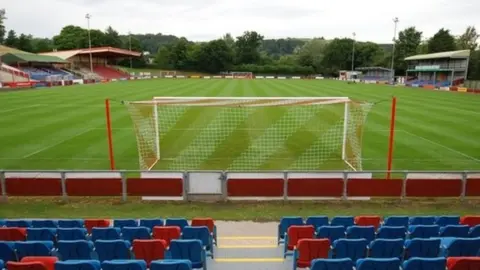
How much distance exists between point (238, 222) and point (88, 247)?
432 cm

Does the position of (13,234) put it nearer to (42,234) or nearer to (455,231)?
(42,234)

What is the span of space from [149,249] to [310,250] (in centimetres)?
248

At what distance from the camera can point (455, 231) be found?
671 centimetres

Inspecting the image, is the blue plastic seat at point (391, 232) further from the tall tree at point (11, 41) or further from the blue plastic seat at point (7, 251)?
the tall tree at point (11, 41)


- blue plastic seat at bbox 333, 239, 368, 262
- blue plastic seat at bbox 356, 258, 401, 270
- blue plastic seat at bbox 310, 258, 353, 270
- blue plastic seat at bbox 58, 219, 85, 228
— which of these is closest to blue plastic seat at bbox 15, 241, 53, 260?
blue plastic seat at bbox 58, 219, 85, 228

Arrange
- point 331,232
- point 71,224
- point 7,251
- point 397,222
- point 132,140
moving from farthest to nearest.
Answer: point 132,140 → point 397,222 → point 71,224 → point 331,232 → point 7,251

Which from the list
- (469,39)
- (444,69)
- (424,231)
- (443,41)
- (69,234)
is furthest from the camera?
(469,39)

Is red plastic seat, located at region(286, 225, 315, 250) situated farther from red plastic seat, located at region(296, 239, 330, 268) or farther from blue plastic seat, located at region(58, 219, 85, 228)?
blue plastic seat, located at region(58, 219, 85, 228)

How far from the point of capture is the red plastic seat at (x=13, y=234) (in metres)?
6.43

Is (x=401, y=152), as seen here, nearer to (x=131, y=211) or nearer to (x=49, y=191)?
(x=131, y=211)

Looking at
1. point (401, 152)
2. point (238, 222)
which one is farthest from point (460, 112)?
point (238, 222)

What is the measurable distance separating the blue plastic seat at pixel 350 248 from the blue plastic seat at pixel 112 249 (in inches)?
123

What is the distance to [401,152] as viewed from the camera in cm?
1686

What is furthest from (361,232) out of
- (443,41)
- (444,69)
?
(443,41)
